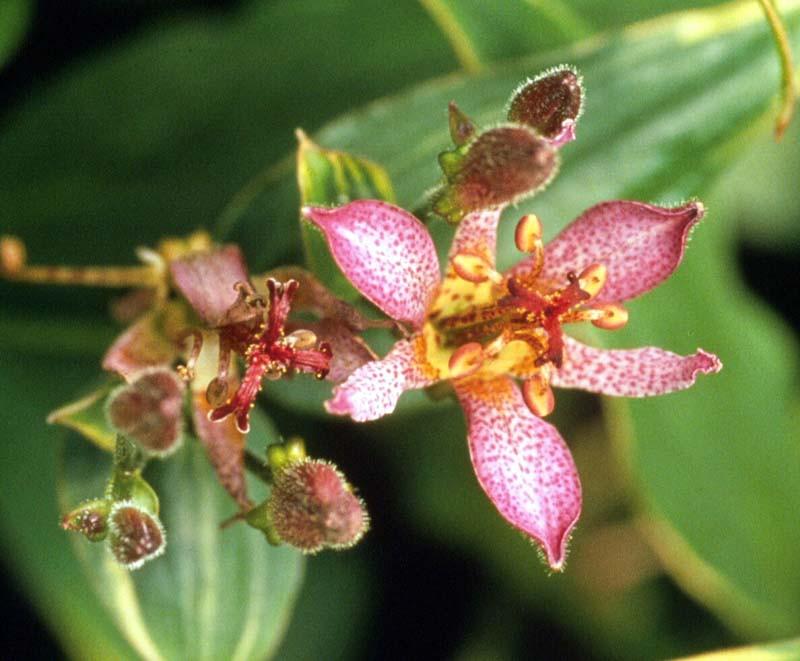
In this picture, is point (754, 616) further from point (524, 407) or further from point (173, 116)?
point (173, 116)

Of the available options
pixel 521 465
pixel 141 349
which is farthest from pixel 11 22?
pixel 521 465

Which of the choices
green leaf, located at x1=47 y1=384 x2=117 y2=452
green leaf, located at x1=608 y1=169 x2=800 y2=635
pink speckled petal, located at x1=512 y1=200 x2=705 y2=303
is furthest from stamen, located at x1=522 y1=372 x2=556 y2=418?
green leaf, located at x1=608 y1=169 x2=800 y2=635

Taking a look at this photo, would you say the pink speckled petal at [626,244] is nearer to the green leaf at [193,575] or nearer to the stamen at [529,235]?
the stamen at [529,235]

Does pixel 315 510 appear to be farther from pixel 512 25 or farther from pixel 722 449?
pixel 722 449

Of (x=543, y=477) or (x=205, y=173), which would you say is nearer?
(x=543, y=477)

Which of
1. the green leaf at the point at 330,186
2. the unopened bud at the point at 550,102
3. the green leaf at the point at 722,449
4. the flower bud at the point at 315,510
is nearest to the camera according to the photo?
the flower bud at the point at 315,510

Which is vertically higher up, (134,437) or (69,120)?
(69,120)

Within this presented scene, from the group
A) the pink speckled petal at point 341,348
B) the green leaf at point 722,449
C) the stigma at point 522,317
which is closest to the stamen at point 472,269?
the stigma at point 522,317

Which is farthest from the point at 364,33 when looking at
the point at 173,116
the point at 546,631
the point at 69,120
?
the point at 546,631
